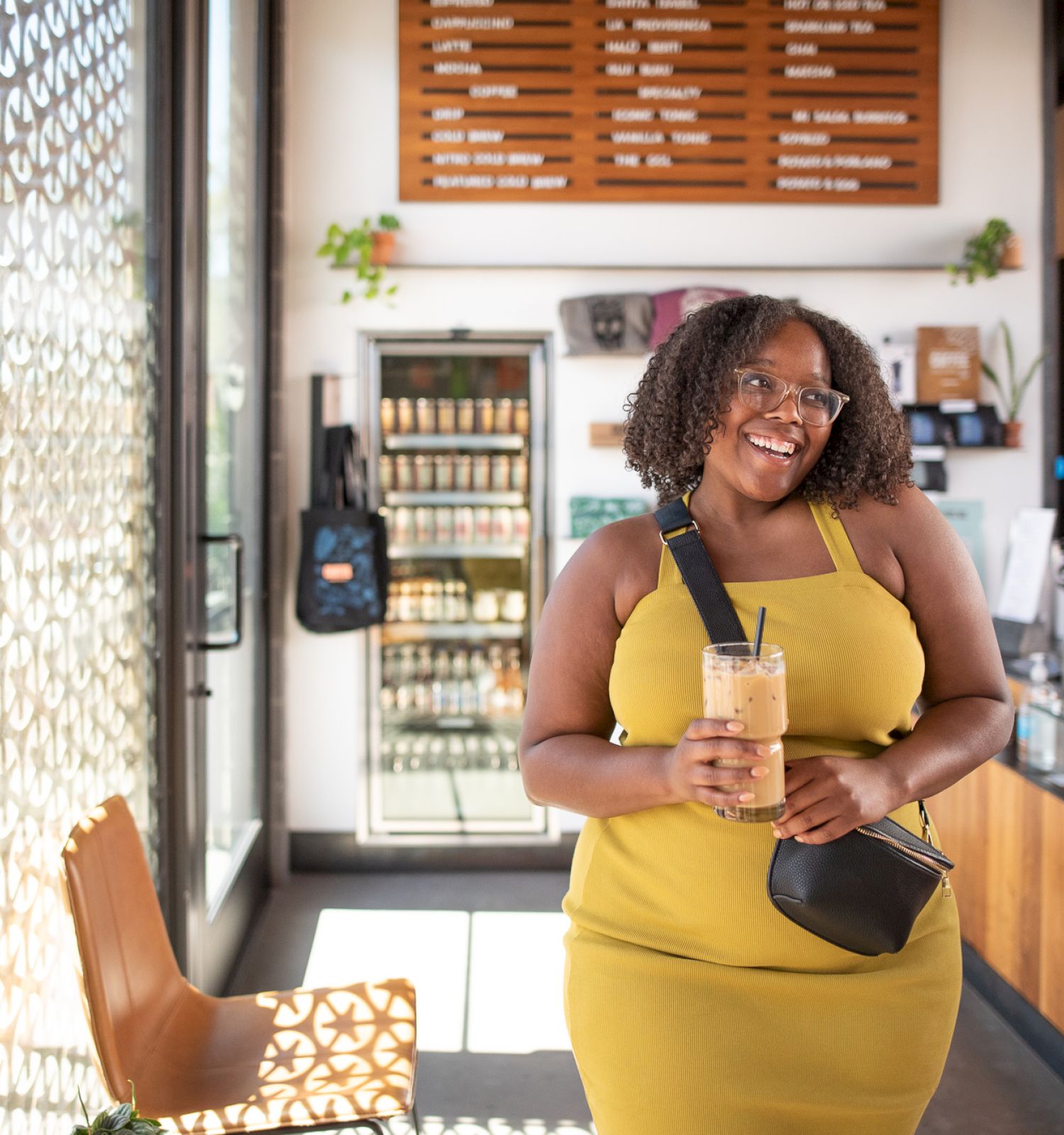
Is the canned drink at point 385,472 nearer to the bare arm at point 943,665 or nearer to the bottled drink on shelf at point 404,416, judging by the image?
the bottled drink on shelf at point 404,416

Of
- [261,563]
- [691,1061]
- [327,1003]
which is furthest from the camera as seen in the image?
[261,563]

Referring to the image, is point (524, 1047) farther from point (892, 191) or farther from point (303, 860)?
Result: point (892, 191)

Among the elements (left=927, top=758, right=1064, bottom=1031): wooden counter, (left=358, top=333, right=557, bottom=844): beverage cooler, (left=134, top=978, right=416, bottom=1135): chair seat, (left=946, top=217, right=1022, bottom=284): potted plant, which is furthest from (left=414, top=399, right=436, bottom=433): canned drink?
(left=134, top=978, right=416, bottom=1135): chair seat

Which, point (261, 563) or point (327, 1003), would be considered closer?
point (327, 1003)

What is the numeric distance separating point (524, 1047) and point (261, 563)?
2.18 m

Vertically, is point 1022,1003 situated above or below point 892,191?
below

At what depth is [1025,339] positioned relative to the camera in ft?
14.7

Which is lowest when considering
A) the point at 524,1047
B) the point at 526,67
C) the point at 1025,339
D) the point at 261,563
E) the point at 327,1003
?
the point at 524,1047

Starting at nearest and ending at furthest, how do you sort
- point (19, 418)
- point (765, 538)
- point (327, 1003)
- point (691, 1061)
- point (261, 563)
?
point (691, 1061) < point (765, 538) < point (19, 418) < point (327, 1003) < point (261, 563)

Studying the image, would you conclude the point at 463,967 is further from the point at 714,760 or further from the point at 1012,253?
the point at 1012,253

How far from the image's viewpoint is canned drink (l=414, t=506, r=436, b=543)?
464 centimetres

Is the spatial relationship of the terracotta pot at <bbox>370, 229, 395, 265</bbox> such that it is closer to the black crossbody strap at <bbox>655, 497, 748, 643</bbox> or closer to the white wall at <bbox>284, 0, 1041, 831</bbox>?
the white wall at <bbox>284, 0, 1041, 831</bbox>

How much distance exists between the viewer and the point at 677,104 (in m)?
4.45

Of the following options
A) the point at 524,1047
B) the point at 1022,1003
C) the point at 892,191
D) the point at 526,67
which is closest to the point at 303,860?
the point at 524,1047
